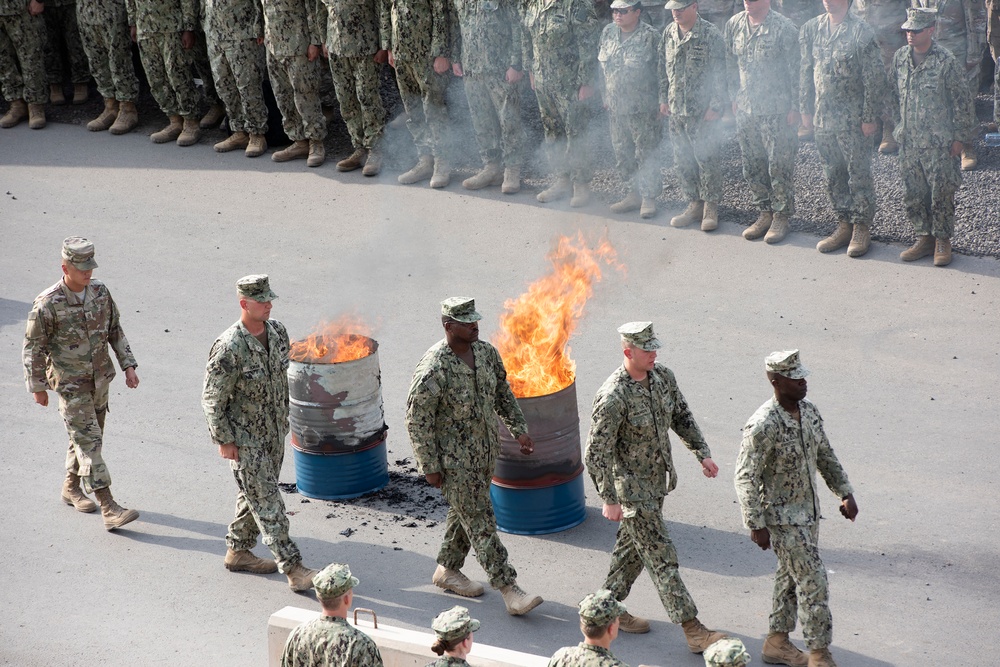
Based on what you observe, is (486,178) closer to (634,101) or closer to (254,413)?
(634,101)

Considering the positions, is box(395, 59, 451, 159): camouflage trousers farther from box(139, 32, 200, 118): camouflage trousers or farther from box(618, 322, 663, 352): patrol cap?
box(618, 322, 663, 352): patrol cap

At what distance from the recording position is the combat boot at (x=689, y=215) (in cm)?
1364

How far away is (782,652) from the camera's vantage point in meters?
7.46

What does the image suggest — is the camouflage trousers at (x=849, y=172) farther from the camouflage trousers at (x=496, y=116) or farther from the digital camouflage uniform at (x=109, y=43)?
the digital camouflage uniform at (x=109, y=43)

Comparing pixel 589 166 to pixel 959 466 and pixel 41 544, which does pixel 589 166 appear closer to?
pixel 959 466

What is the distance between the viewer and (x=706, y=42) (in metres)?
13.1

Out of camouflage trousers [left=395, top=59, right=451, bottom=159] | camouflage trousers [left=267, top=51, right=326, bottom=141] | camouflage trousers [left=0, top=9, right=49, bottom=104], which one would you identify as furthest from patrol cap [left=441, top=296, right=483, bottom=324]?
camouflage trousers [left=0, top=9, right=49, bottom=104]

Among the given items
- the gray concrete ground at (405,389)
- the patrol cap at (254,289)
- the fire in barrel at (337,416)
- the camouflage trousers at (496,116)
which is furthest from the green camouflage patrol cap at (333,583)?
the camouflage trousers at (496,116)

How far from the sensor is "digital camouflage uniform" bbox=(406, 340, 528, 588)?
26.3 ft

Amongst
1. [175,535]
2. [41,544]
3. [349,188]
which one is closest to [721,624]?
[175,535]

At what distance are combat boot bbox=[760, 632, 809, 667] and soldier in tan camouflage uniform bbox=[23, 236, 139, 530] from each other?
4277 mm

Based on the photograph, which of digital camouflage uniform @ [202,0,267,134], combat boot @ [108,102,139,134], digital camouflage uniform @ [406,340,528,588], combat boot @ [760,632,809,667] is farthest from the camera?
combat boot @ [108,102,139,134]

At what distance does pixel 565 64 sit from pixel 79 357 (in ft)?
21.3

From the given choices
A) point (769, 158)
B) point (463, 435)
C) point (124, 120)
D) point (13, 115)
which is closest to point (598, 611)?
Result: point (463, 435)
